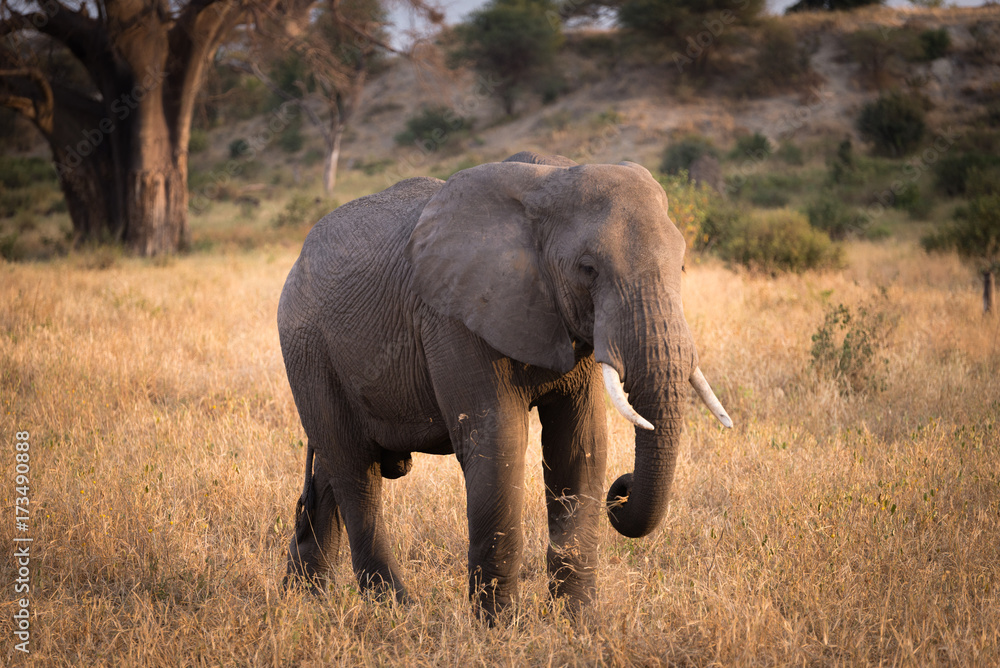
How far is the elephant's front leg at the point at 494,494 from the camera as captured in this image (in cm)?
282

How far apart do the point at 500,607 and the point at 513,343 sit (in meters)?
1.15

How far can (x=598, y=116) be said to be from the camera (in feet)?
108

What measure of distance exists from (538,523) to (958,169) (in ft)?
66.5

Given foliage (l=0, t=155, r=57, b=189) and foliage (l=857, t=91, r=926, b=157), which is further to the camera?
foliage (l=857, t=91, r=926, b=157)

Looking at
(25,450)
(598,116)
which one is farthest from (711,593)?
(598,116)

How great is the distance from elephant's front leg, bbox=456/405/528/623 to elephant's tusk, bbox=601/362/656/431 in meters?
0.54

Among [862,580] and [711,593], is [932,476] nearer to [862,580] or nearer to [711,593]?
[862,580]


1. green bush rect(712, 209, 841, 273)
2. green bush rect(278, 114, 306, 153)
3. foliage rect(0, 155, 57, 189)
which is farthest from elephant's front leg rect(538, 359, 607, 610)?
green bush rect(278, 114, 306, 153)

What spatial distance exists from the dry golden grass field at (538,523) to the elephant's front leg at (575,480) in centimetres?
18

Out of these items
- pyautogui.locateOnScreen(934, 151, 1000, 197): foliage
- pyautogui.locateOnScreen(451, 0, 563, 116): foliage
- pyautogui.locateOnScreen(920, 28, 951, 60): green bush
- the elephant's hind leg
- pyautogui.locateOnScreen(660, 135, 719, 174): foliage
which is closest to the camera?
the elephant's hind leg

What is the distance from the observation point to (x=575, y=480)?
3.15 meters

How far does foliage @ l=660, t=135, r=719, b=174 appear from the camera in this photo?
24.8 meters

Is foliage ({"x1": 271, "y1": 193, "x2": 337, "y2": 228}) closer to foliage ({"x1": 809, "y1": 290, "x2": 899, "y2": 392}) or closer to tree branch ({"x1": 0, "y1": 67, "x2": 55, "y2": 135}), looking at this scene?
tree branch ({"x1": 0, "y1": 67, "x2": 55, "y2": 135})

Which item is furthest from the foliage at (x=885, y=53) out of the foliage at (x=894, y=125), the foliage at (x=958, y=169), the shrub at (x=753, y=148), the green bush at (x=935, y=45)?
the foliage at (x=958, y=169)
